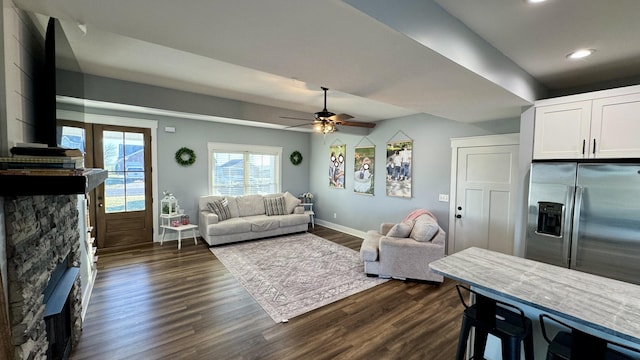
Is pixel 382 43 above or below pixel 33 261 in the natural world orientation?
above

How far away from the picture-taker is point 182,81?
3404 mm

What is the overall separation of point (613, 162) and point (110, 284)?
566 cm

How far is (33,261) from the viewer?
144 cm

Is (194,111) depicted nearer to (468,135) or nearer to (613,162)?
(468,135)

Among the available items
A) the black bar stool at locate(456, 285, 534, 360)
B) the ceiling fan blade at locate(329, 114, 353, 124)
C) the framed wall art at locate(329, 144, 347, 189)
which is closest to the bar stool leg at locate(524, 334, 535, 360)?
the black bar stool at locate(456, 285, 534, 360)

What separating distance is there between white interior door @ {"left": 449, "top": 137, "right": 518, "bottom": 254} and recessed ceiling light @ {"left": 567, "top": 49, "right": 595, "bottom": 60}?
1.62m

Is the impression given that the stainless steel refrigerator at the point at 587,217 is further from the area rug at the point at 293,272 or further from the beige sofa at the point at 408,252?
the area rug at the point at 293,272

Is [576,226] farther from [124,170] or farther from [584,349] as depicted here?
[124,170]

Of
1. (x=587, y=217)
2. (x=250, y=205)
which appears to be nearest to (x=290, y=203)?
(x=250, y=205)

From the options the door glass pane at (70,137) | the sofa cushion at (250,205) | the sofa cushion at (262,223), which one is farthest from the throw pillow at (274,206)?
the door glass pane at (70,137)

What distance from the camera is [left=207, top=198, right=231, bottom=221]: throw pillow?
551 cm

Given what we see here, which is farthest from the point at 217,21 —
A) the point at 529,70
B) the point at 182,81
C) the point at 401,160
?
the point at 401,160

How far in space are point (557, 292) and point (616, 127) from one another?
1855mm

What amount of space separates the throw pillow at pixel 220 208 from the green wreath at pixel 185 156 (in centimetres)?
100
